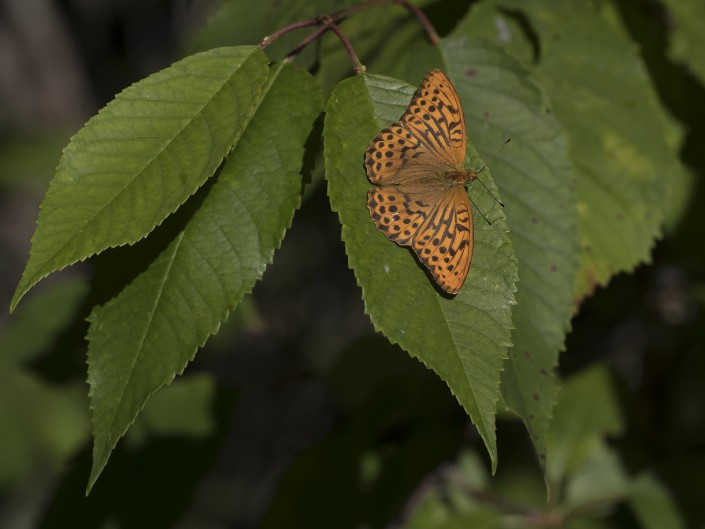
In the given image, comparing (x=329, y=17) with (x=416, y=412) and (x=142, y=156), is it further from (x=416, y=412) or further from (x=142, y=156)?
(x=416, y=412)

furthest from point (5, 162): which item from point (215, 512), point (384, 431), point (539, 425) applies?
point (539, 425)

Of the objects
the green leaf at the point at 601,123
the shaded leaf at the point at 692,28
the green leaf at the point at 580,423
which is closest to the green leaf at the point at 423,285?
the green leaf at the point at 601,123

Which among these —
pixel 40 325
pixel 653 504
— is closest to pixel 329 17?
pixel 40 325

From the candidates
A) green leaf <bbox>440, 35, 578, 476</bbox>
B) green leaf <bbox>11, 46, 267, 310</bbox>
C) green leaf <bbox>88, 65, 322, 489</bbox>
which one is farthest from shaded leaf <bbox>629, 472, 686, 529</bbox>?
green leaf <bbox>11, 46, 267, 310</bbox>

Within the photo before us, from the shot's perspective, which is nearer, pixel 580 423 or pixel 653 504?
pixel 653 504

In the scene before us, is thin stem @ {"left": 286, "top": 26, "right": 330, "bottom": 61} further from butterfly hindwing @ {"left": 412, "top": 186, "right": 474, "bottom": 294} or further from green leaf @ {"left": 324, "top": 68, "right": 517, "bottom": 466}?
butterfly hindwing @ {"left": 412, "top": 186, "right": 474, "bottom": 294}

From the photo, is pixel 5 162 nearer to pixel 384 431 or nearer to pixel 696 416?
pixel 384 431

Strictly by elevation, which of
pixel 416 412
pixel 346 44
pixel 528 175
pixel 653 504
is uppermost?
pixel 346 44
